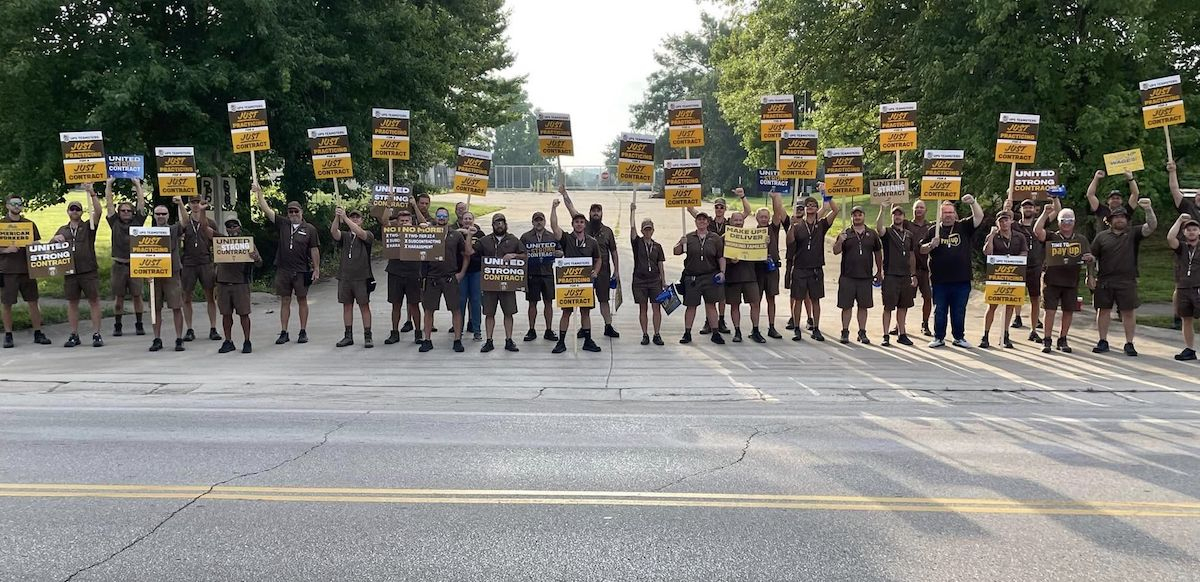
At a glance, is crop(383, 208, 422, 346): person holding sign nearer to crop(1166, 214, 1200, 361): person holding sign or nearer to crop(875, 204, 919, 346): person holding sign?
crop(875, 204, 919, 346): person holding sign

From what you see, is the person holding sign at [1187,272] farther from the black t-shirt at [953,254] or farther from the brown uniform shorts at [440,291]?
the brown uniform shorts at [440,291]

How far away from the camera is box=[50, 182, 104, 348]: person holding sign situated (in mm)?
12264

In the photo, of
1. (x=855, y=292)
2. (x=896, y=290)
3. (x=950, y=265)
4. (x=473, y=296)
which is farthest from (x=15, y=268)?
(x=950, y=265)

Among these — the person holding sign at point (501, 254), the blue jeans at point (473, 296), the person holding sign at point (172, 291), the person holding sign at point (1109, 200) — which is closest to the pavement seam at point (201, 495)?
the person holding sign at point (501, 254)

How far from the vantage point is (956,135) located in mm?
17859

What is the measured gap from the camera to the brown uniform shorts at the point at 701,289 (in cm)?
1222

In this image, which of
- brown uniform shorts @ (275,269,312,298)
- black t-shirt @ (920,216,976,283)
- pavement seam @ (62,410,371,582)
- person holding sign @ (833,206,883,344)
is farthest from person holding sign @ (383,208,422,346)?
black t-shirt @ (920,216,976,283)

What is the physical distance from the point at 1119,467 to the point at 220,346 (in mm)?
11070

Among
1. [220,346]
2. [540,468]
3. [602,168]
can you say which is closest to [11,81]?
[220,346]

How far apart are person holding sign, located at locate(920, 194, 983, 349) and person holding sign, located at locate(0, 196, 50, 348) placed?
40.9ft

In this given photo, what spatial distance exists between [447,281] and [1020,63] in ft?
39.2

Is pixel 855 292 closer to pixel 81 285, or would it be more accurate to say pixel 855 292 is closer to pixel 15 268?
pixel 81 285

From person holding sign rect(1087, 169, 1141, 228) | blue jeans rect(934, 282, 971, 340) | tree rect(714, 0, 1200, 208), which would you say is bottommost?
blue jeans rect(934, 282, 971, 340)

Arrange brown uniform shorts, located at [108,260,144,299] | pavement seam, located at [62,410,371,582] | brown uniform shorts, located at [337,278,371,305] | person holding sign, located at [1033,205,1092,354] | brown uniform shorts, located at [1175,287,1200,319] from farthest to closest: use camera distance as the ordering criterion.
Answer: brown uniform shorts, located at [108,260,144,299]
brown uniform shorts, located at [337,278,371,305]
person holding sign, located at [1033,205,1092,354]
brown uniform shorts, located at [1175,287,1200,319]
pavement seam, located at [62,410,371,582]
